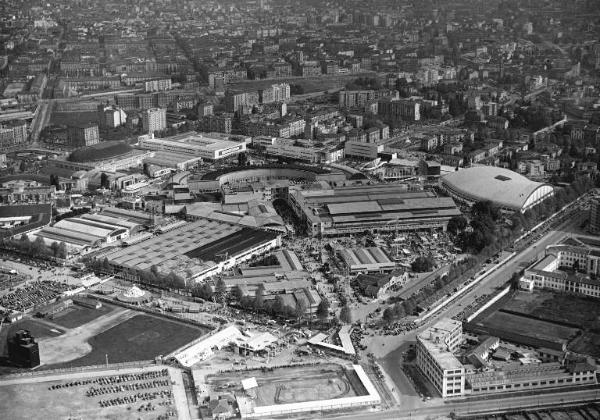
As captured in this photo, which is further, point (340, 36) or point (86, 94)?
point (340, 36)

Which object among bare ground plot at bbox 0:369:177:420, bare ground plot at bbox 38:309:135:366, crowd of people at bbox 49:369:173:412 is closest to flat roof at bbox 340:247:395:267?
bare ground plot at bbox 38:309:135:366

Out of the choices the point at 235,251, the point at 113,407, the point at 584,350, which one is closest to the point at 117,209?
the point at 235,251

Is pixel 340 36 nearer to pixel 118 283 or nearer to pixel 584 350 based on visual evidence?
pixel 118 283


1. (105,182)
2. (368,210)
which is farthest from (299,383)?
(105,182)

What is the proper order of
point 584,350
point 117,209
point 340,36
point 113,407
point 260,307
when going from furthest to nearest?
1. point 340,36
2. point 117,209
3. point 260,307
4. point 584,350
5. point 113,407

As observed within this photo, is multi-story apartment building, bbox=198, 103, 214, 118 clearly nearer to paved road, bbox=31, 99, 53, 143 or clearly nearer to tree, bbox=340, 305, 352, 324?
paved road, bbox=31, 99, 53, 143

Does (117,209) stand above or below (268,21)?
below

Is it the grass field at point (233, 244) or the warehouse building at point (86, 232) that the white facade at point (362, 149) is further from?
the warehouse building at point (86, 232)
